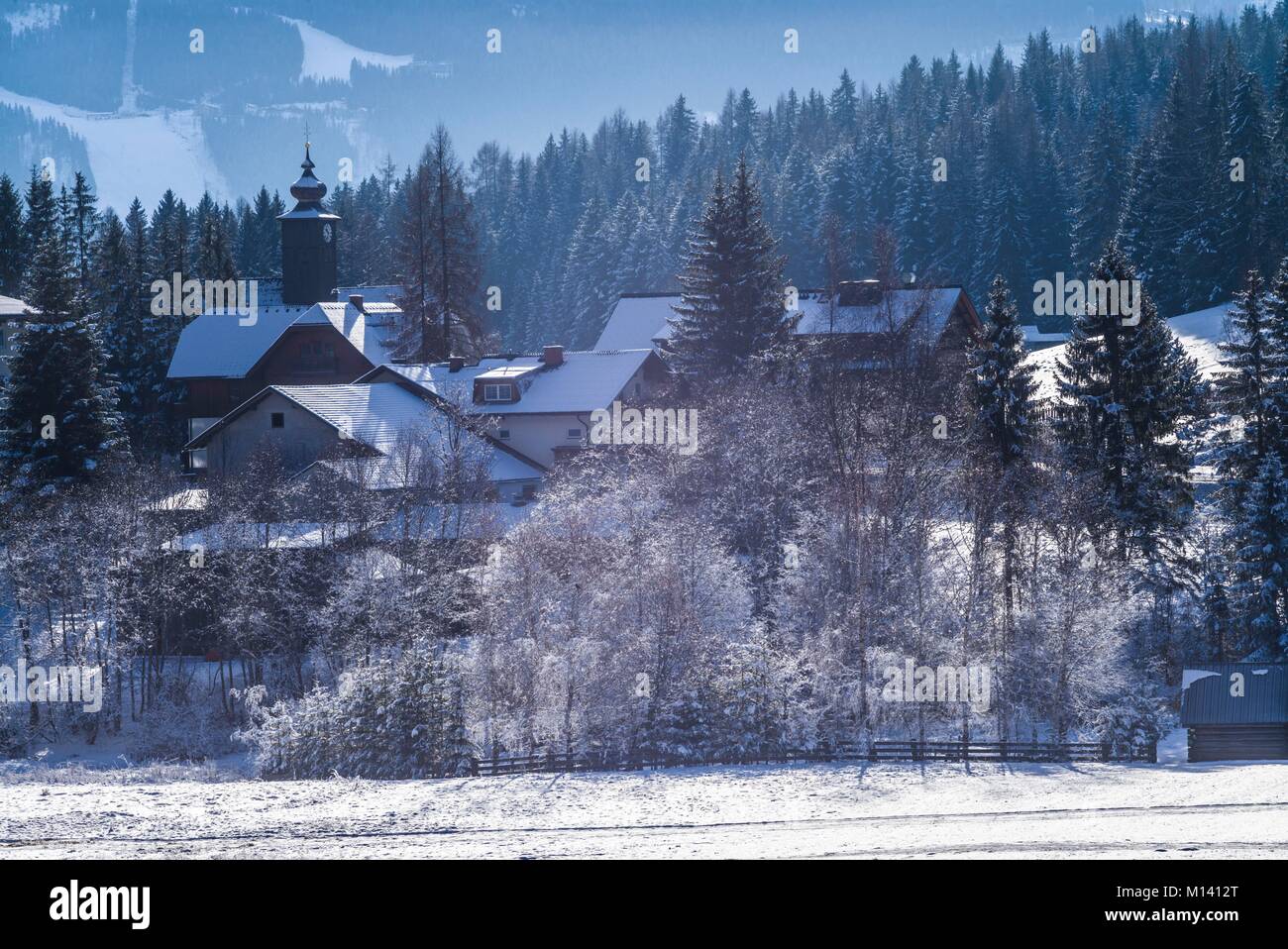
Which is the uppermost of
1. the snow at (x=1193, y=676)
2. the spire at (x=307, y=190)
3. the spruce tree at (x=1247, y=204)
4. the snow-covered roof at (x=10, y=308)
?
the spire at (x=307, y=190)

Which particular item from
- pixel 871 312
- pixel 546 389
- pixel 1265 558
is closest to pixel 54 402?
pixel 546 389

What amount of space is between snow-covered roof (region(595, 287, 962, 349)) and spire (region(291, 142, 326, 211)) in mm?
20779

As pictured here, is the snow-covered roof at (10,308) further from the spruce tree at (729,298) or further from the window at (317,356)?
the spruce tree at (729,298)

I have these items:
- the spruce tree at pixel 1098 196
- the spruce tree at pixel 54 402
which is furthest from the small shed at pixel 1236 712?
the spruce tree at pixel 1098 196

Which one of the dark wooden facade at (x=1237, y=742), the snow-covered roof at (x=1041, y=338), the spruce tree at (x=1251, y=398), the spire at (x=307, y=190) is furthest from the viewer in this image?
the spire at (x=307, y=190)

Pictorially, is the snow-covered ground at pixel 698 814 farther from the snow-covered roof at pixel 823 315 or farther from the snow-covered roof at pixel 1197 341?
the snow-covered roof at pixel 1197 341

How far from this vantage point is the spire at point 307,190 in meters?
84.1

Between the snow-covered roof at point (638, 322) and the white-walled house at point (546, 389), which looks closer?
the white-walled house at point (546, 389)

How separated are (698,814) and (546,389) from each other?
36.0m

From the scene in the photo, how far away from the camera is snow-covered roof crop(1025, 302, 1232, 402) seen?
2439 inches

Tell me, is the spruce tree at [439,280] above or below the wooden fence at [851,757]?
above

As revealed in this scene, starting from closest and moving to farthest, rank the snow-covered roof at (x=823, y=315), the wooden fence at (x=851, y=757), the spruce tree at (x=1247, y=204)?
1. the wooden fence at (x=851, y=757)
2. the snow-covered roof at (x=823, y=315)
3. the spruce tree at (x=1247, y=204)

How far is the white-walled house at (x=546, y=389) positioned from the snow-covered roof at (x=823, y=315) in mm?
4082

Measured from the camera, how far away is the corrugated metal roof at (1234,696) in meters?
31.8
